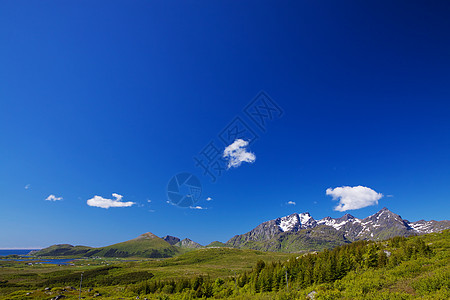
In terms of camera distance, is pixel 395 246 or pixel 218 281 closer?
pixel 395 246

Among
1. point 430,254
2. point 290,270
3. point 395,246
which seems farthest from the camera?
point 290,270

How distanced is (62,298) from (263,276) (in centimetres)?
8688

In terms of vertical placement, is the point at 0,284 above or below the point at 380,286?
below

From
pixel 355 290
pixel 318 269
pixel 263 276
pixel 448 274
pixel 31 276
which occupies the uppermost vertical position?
pixel 448 274

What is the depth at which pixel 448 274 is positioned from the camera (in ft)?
78.6

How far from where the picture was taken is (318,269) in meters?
53.5

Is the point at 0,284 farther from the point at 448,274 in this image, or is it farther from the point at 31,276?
the point at 448,274

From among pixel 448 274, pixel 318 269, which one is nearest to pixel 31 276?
pixel 318 269

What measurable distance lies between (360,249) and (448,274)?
4308 cm

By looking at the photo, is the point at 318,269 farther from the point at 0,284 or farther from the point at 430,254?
the point at 0,284

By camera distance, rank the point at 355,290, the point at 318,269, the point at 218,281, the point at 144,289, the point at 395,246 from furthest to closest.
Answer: the point at 144,289 < the point at 218,281 < the point at 395,246 < the point at 318,269 < the point at 355,290

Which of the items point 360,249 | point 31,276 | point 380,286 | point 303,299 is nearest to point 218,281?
point 360,249

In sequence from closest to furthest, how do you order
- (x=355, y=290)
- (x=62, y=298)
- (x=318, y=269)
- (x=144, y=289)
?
(x=355, y=290) → (x=318, y=269) → (x=62, y=298) → (x=144, y=289)

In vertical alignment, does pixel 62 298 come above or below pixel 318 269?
below
